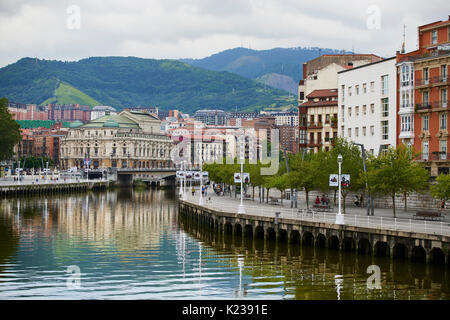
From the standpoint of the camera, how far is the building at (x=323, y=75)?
108438 mm

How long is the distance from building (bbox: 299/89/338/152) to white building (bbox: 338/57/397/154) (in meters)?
7.48

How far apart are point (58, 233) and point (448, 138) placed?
4226 cm

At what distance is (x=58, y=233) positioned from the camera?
65312 millimetres

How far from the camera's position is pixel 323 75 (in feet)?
372

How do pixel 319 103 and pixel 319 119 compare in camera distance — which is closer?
pixel 319 103

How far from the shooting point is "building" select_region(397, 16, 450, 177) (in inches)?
2739

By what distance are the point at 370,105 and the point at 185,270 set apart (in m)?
48.7

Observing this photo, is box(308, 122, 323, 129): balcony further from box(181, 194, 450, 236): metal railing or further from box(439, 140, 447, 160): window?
box(181, 194, 450, 236): metal railing

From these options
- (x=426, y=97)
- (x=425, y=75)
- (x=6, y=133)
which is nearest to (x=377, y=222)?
(x=426, y=97)

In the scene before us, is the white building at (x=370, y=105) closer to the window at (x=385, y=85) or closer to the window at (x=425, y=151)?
the window at (x=385, y=85)

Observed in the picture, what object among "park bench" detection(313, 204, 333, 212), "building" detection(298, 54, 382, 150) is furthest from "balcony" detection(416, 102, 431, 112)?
"building" detection(298, 54, 382, 150)

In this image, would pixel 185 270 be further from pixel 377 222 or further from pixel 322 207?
pixel 322 207
